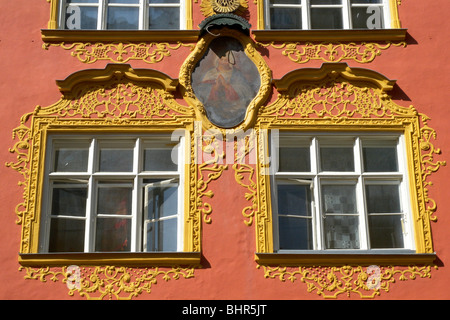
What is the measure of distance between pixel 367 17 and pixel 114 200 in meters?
4.34

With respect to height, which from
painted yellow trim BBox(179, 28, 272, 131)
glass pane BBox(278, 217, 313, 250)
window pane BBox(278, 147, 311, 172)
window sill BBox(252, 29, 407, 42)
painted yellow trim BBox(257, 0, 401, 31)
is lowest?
glass pane BBox(278, 217, 313, 250)

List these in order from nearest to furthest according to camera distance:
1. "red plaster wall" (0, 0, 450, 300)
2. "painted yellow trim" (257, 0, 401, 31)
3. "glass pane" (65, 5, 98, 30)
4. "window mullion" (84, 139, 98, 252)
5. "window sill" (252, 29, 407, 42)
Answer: "red plaster wall" (0, 0, 450, 300) → "window mullion" (84, 139, 98, 252) → "window sill" (252, 29, 407, 42) → "painted yellow trim" (257, 0, 401, 31) → "glass pane" (65, 5, 98, 30)

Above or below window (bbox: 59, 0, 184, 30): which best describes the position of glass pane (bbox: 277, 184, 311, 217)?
below

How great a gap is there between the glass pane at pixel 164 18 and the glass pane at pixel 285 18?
133 cm

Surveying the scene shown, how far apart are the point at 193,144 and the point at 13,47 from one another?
2831 mm

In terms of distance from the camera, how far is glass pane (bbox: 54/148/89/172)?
10023mm

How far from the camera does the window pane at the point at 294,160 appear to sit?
1005 cm

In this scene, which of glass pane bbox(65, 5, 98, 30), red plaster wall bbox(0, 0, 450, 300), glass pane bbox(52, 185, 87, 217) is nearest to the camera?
red plaster wall bbox(0, 0, 450, 300)

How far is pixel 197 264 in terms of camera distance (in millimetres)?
9320

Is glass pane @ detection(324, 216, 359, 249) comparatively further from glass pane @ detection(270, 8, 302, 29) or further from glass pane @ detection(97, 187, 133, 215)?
glass pane @ detection(270, 8, 302, 29)

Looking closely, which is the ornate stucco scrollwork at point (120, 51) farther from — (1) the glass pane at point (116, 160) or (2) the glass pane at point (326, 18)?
(2) the glass pane at point (326, 18)

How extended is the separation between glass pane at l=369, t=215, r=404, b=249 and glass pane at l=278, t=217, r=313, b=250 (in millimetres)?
772

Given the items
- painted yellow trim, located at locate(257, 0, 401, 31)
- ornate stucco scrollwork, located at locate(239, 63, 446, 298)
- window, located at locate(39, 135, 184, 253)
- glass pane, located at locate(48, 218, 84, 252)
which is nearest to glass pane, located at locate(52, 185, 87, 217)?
window, located at locate(39, 135, 184, 253)
